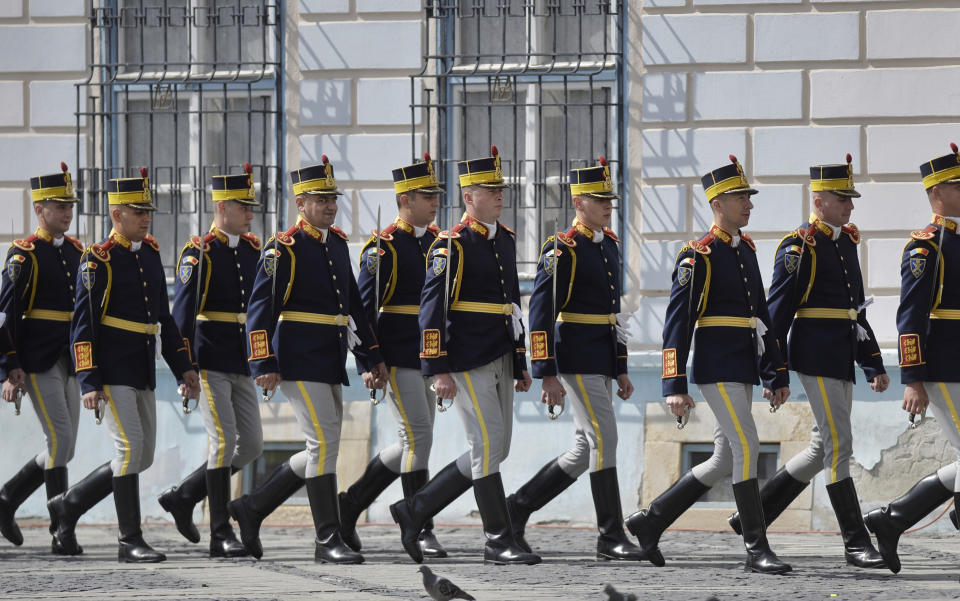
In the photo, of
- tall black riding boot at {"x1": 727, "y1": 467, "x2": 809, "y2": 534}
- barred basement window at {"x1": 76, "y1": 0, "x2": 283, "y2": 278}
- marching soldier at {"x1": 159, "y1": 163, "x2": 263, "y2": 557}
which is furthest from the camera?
barred basement window at {"x1": 76, "y1": 0, "x2": 283, "y2": 278}

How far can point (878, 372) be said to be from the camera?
9234mm

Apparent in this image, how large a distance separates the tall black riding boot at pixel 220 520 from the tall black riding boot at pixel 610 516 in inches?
76.8

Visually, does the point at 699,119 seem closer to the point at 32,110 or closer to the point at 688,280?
the point at 688,280

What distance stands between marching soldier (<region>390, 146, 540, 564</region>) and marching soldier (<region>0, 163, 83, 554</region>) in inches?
89.9

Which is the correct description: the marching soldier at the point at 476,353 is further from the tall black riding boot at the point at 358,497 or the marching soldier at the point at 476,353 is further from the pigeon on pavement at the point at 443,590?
the pigeon on pavement at the point at 443,590

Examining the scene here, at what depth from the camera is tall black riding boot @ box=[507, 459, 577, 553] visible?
952cm

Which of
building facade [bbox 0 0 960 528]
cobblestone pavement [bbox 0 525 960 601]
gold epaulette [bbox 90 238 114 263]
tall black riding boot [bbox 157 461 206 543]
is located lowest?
cobblestone pavement [bbox 0 525 960 601]

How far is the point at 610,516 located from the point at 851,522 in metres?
1.23

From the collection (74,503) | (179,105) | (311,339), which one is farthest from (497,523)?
(179,105)

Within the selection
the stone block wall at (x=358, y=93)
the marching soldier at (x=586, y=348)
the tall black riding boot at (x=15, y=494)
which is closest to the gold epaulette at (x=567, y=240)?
the marching soldier at (x=586, y=348)

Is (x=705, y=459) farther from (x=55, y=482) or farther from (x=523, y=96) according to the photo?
(x=55, y=482)

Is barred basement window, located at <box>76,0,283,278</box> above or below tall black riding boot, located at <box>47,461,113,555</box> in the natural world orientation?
above

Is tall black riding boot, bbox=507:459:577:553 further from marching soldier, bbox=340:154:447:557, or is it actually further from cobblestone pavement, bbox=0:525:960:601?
marching soldier, bbox=340:154:447:557

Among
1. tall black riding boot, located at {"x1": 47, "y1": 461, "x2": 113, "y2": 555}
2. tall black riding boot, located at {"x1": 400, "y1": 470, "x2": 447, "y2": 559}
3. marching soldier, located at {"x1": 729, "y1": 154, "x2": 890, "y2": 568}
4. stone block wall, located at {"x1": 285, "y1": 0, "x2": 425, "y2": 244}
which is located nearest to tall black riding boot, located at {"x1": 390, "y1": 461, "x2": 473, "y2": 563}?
tall black riding boot, located at {"x1": 400, "y1": 470, "x2": 447, "y2": 559}
